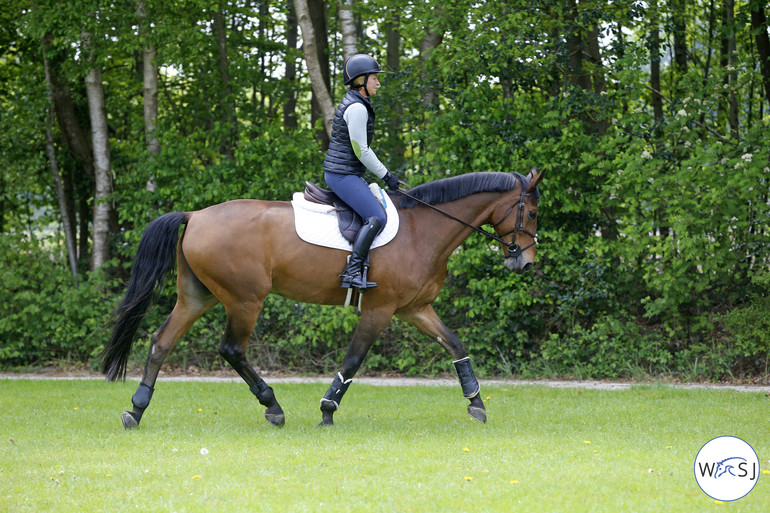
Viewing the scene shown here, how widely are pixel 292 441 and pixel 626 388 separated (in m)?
5.30

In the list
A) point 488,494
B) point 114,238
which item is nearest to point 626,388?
point 488,494

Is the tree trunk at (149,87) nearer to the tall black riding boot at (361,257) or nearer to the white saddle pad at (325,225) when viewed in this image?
the white saddle pad at (325,225)

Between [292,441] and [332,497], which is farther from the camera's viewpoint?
[292,441]

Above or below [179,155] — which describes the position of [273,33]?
above

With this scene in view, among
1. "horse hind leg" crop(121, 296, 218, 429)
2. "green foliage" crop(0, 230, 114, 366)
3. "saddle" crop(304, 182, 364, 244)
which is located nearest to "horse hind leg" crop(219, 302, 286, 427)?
"horse hind leg" crop(121, 296, 218, 429)

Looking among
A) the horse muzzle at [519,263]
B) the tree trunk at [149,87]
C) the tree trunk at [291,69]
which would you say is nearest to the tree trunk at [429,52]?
the tree trunk at [149,87]

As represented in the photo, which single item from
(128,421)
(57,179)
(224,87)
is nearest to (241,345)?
(128,421)

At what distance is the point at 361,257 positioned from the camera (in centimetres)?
738

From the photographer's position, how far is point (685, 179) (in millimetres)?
10789

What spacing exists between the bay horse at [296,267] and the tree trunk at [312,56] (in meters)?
4.66

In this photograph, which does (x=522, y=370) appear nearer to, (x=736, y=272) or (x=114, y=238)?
(x=736, y=272)

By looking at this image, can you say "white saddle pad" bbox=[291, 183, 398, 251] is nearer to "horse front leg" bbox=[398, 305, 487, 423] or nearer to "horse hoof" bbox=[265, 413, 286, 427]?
"horse front leg" bbox=[398, 305, 487, 423]

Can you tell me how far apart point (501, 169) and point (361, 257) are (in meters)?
4.95

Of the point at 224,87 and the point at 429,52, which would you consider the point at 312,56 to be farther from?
the point at 224,87
